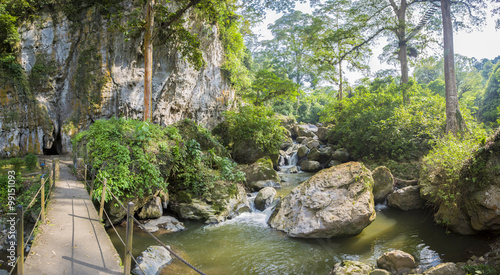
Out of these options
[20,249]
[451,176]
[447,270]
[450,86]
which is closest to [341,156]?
[450,86]

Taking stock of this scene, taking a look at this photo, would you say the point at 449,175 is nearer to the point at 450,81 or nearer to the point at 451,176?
the point at 451,176

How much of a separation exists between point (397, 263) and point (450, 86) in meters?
10.7

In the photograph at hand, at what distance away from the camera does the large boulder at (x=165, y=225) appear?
7.98m

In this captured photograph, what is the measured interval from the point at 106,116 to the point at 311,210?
1261 centimetres

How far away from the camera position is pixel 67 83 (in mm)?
14438

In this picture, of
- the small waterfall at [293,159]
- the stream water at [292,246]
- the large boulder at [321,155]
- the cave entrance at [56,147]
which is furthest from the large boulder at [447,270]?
the cave entrance at [56,147]

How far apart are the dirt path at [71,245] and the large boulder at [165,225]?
2069 mm

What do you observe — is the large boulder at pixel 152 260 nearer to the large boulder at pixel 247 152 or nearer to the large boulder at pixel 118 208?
the large boulder at pixel 118 208

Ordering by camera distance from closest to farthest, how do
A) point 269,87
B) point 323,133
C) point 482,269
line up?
point 482,269 → point 269,87 → point 323,133

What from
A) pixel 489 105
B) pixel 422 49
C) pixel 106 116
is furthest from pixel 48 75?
pixel 489 105

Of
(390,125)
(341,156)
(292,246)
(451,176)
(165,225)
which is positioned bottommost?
(292,246)

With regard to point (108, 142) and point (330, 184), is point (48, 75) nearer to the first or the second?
point (108, 142)

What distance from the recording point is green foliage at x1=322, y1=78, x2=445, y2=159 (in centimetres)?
1423

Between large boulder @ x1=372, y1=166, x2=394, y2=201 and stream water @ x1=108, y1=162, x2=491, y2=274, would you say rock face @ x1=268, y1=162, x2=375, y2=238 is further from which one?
large boulder @ x1=372, y1=166, x2=394, y2=201
